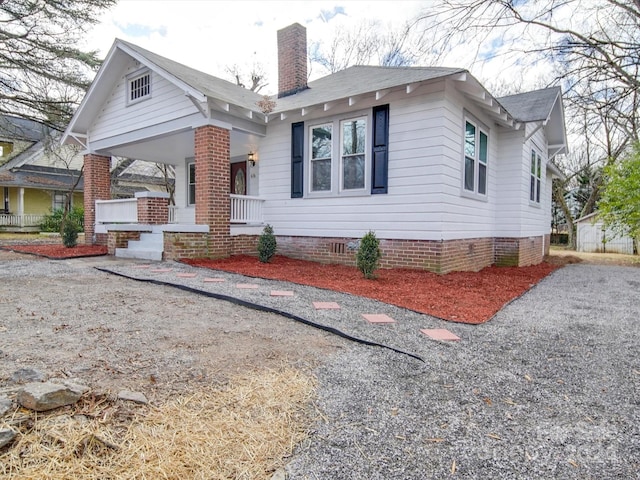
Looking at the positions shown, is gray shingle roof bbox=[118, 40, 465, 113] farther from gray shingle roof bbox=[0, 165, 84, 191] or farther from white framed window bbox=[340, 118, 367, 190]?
gray shingle roof bbox=[0, 165, 84, 191]

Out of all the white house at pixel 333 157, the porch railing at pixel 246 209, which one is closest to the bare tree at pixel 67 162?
the white house at pixel 333 157

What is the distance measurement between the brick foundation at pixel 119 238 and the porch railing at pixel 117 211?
603 millimetres

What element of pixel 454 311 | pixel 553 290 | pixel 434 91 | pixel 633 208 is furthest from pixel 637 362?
pixel 633 208

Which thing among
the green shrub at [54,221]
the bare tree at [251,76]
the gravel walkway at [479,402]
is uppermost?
the bare tree at [251,76]

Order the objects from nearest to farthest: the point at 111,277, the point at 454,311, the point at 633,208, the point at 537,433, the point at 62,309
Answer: the point at 537,433, the point at 62,309, the point at 454,311, the point at 111,277, the point at 633,208

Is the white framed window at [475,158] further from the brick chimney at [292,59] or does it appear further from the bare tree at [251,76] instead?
the bare tree at [251,76]

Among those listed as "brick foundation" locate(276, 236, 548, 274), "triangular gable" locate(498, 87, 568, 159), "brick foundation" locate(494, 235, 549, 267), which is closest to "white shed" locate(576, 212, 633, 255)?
"triangular gable" locate(498, 87, 568, 159)

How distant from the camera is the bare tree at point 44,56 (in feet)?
35.7

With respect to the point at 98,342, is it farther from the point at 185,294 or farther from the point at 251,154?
the point at 251,154

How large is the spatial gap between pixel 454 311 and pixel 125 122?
9292 millimetres

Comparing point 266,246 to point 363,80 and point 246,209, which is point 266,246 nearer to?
point 246,209

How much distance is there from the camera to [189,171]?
12.0 meters

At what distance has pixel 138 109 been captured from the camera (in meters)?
9.44

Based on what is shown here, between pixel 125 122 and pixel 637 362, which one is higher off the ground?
pixel 125 122
